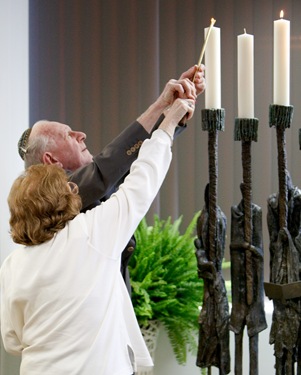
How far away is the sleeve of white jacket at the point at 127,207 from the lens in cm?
183

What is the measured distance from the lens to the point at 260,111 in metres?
3.69

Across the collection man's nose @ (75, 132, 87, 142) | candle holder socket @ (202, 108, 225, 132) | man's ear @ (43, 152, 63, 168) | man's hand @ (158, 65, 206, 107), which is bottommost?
man's ear @ (43, 152, 63, 168)

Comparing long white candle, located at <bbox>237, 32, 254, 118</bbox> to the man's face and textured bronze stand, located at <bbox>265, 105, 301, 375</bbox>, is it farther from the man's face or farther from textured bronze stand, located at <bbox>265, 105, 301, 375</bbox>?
the man's face

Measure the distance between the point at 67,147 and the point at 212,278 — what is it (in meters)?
0.56

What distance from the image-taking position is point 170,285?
10.4 feet

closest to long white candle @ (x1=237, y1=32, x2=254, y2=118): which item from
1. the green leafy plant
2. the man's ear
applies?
the man's ear

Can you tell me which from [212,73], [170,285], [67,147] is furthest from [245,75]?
[170,285]

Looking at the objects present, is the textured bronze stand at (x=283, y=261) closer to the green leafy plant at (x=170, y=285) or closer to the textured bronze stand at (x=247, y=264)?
the textured bronze stand at (x=247, y=264)

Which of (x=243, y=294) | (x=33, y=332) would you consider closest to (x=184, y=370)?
(x=243, y=294)

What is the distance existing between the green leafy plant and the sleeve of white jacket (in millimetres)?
1234

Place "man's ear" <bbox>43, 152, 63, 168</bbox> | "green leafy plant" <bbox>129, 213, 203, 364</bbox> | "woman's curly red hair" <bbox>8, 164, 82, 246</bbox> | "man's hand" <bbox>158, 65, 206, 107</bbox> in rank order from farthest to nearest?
1. "green leafy plant" <bbox>129, 213, 203, 364</bbox>
2. "man's ear" <bbox>43, 152, 63, 168</bbox>
3. "man's hand" <bbox>158, 65, 206, 107</bbox>
4. "woman's curly red hair" <bbox>8, 164, 82, 246</bbox>

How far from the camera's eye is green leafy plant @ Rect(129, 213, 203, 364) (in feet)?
10.2

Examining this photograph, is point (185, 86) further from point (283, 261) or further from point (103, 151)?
point (283, 261)

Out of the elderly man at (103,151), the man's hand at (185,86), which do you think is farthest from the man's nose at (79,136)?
the man's hand at (185,86)
